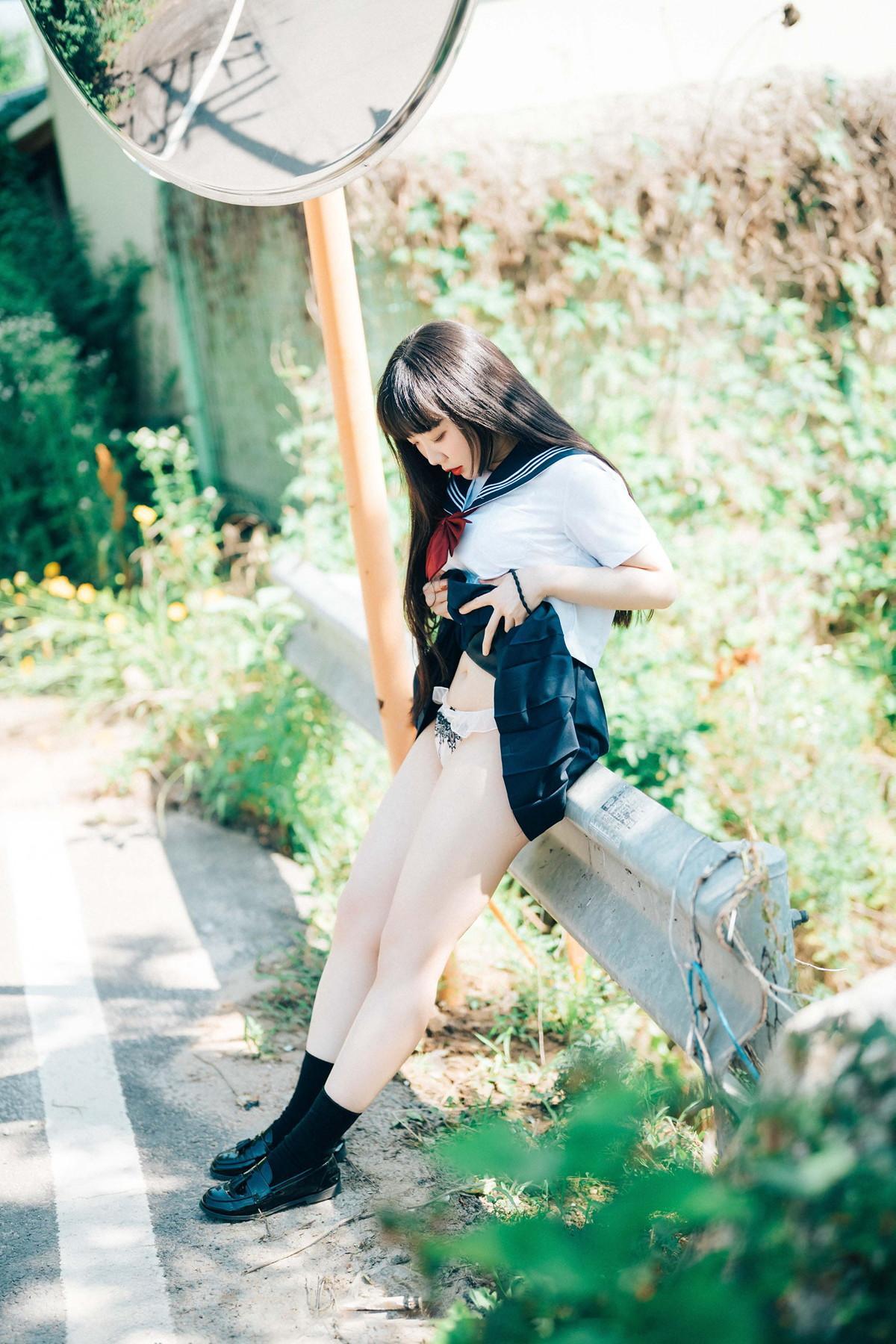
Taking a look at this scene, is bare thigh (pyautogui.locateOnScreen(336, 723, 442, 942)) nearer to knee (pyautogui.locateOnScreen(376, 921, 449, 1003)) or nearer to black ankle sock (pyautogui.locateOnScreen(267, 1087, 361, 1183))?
knee (pyautogui.locateOnScreen(376, 921, 449, 1003))

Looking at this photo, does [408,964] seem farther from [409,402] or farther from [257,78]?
[257,78]

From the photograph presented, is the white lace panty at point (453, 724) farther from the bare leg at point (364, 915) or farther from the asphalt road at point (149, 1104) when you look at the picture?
the asphalt road at point (149, 1104)

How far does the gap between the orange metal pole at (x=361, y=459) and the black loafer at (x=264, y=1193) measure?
1.07m

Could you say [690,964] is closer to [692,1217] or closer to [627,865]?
[627,865]

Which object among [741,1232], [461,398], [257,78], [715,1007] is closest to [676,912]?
[715,1007]

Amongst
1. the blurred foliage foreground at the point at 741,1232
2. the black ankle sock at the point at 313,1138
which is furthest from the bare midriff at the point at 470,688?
the blurred foliage foreground at the point at 741,1232

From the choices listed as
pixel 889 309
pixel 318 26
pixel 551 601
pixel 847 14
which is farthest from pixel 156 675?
pixel 847 14

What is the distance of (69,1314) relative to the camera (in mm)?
2123

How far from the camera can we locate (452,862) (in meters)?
2.33

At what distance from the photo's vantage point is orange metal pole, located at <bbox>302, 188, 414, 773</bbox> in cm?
262

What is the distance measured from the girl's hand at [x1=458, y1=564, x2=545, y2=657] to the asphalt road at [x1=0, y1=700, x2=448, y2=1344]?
127 cm

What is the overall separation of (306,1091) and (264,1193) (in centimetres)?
22

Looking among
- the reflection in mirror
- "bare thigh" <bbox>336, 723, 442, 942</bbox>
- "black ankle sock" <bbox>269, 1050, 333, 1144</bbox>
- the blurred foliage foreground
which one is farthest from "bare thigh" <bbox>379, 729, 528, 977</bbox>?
the reflection in mirror

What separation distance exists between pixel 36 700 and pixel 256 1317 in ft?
13.4
